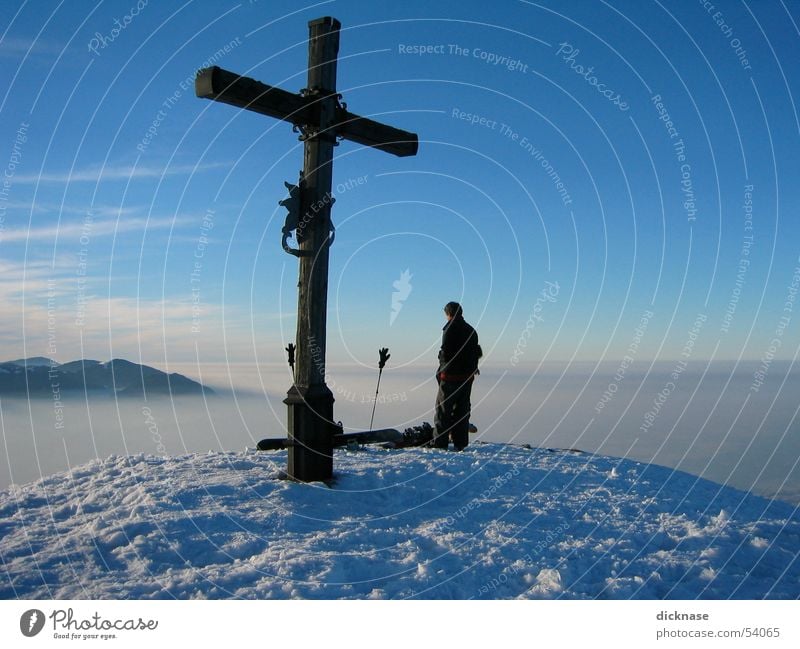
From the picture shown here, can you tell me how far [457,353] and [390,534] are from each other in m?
4.88

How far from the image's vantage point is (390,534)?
20.6 feet

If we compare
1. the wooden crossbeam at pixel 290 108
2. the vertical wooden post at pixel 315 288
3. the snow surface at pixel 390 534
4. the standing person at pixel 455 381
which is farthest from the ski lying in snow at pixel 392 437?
the wooden crossbeam at pixel 290 108

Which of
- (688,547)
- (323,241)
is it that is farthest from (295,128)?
(688,547)

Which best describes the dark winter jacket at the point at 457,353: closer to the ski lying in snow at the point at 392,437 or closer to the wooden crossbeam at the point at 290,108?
the ski lying in snow at the point at 392,437

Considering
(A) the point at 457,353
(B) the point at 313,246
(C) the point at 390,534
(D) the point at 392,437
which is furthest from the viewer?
(D) the point at 392,437

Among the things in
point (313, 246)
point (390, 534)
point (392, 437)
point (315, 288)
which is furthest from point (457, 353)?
point (390, 534)

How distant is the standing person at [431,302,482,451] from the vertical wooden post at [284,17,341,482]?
3235 millimetres

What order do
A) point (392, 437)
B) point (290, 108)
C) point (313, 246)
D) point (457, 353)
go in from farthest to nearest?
point (392, 437)
point (457, 353)
point (313, 246)
point (290, 108)

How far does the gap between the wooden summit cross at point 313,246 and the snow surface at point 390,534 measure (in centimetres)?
59

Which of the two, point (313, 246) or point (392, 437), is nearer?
point (313, 246)

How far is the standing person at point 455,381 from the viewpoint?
424 inches

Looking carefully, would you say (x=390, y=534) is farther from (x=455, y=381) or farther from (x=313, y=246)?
(x=455, y=381)
